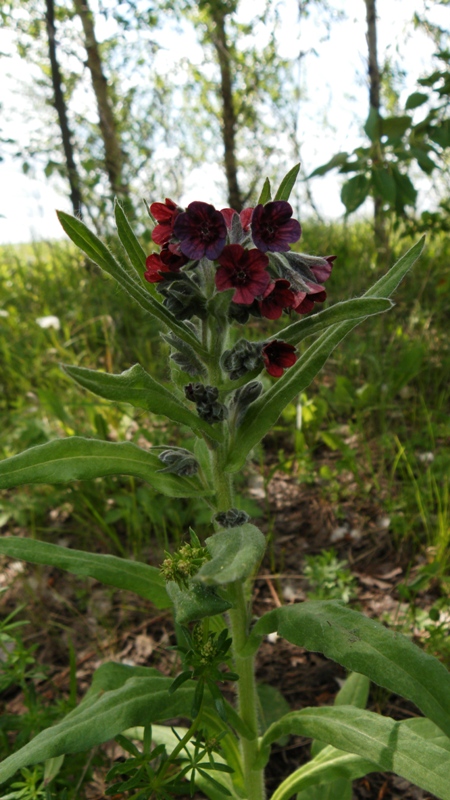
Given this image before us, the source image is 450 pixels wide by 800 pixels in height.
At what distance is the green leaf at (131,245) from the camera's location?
5.37ft

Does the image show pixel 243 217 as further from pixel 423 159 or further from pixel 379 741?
pixel 423 159

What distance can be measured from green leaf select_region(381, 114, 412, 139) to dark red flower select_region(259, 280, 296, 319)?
2.80 m

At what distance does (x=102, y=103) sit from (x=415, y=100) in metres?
6.11

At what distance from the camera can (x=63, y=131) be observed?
8008 millimetres

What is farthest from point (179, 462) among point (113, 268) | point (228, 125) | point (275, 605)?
point (228, 125)

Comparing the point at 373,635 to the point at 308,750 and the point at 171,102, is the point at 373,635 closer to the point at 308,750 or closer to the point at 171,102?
the point at 308,750

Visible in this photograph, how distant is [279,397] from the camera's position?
5.59 feet

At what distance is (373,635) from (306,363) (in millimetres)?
744

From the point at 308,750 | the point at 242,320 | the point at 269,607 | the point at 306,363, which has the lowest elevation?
the point at 308,750

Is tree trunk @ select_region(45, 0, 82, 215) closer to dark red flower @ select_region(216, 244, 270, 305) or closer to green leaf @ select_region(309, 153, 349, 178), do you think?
green leaf @ select_region(309, 153, 349, 178)

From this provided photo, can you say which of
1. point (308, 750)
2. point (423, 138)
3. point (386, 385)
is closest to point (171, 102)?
point (423, 138)

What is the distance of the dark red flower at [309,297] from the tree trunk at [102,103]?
269 inches

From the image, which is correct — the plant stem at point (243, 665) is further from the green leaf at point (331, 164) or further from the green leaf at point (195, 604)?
the green leaf at point (331, 164)

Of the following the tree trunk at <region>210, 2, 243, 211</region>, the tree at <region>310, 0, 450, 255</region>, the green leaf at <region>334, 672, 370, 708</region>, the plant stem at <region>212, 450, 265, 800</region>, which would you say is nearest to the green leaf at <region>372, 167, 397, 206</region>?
the tree at <region>310, 0, 450, 255</region>
